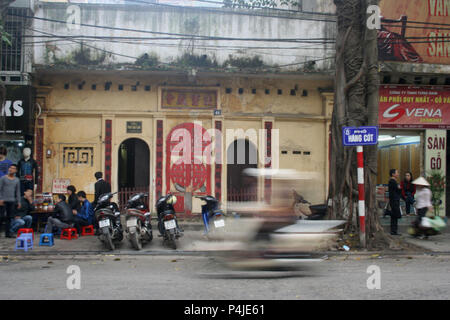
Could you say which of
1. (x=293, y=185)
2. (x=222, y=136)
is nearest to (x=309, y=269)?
(x=293, y=185)

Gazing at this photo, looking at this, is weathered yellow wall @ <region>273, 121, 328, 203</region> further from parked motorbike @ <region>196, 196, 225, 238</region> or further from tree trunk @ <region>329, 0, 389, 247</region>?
parked motorbike @ <region>196, 196, 225, 238</region>

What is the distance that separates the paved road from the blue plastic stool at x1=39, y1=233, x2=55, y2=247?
3.39 feet

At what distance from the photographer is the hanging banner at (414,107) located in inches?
616

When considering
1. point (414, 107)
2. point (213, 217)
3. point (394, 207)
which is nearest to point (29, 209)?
point (213, 217)

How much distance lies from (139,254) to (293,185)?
388cm

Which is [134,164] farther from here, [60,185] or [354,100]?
[354,100]

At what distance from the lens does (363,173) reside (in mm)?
10180

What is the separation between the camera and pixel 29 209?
11.5 meters

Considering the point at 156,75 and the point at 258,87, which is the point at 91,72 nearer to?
the point at 156,75

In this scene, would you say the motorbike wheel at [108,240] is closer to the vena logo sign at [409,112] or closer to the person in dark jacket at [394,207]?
the person in dark jacket at [394,207]

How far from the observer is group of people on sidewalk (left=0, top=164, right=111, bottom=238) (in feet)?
35.3

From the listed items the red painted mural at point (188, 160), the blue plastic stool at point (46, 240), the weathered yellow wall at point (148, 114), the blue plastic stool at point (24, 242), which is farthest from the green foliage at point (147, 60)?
the blue plastic stool at point (24, 242)

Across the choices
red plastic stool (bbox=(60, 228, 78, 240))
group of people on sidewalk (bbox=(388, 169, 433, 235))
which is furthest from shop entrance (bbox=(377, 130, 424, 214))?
red plastic stool (bbox=(60, 228, 78, 240))
